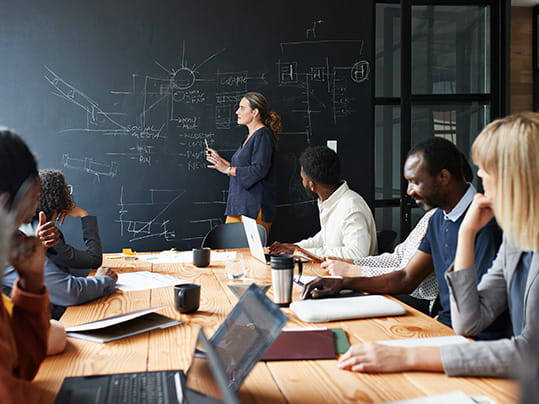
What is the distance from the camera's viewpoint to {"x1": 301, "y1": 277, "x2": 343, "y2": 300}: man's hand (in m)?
1.74

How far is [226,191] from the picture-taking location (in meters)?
4.61

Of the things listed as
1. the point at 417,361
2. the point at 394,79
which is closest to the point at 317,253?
the point at 417,361

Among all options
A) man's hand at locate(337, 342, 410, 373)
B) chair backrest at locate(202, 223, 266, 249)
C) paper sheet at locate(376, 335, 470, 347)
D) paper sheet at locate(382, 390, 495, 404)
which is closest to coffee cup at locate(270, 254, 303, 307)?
paper sheet at locate(376, 335, 470, 347)

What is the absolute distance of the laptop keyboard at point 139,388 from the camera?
0.98 m

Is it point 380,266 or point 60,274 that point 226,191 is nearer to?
point 380,266

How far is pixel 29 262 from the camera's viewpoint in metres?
0.96

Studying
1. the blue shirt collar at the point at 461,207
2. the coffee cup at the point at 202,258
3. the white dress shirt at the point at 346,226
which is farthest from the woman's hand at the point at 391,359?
the white dress shirt at the point at 346,226

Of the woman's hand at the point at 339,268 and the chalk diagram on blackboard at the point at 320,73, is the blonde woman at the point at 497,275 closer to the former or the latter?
the woman's hand at the point at 339,268

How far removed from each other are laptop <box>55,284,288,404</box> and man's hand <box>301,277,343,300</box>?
698mm

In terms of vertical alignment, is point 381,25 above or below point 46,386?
above

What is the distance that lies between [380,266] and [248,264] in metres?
0.61

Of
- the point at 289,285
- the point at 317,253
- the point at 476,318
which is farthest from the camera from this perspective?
the point at 317,253

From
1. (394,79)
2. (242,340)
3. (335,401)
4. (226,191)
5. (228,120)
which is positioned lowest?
(335,401)

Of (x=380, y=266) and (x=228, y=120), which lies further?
(x=228, y=120)
